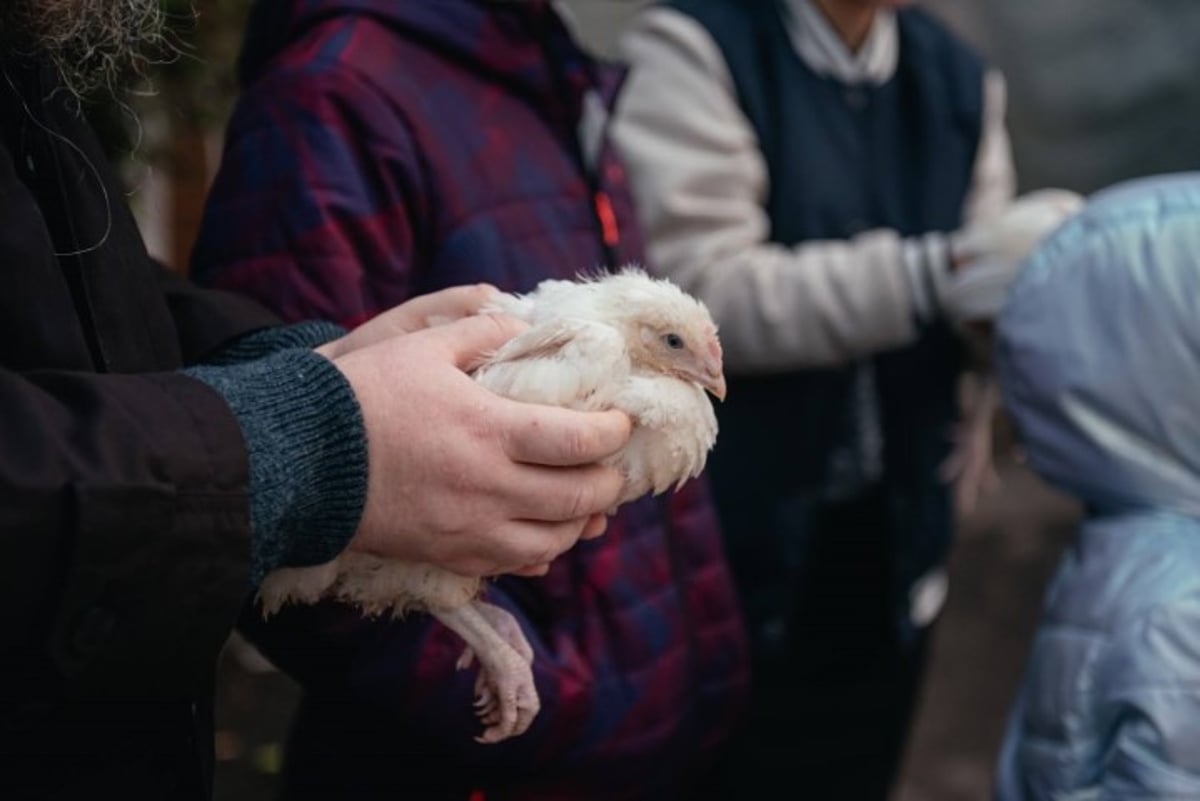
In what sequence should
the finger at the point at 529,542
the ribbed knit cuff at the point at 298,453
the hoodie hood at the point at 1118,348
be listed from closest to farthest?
1. the ribbed knit cuff at the point at 298,453
2. the finger at the point at 529,542
3. the hoodie hood at the point at 1118,348

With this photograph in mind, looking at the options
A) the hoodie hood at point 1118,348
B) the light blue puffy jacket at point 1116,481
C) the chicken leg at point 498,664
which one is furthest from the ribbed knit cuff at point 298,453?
the hoodie hood at point 1118,348

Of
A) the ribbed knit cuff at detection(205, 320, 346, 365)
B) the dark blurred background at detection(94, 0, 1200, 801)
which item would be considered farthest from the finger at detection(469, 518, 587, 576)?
the dark blurred background at detection(94, 0, 1200, 801)

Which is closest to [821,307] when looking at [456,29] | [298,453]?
[456,29]

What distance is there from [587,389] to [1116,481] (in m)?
1.11

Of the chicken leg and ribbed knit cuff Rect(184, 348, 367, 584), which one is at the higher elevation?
ribbed knit cuff Rect(184, 348, 367, 584)

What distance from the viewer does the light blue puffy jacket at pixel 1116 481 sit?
187 cm

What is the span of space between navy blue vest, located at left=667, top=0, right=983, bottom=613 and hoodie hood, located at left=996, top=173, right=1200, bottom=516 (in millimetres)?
543

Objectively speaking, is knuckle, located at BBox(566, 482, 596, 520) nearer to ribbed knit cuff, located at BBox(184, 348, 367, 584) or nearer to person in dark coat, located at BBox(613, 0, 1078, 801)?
ribbed knit cuff, located at BBox(184, 348, 367, 584)

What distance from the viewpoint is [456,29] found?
1.92 metres

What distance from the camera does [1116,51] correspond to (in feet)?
20.8

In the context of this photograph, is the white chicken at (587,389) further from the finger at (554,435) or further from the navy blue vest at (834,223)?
the navy blue vest at (834,223)

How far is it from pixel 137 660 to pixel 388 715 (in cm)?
62

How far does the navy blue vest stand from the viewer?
2.63 meters

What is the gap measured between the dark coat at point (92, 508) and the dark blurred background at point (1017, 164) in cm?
194
